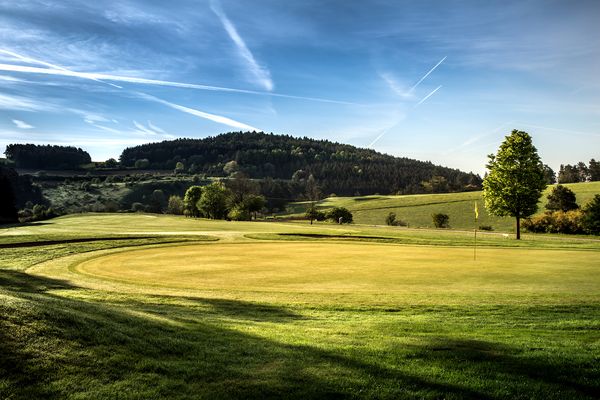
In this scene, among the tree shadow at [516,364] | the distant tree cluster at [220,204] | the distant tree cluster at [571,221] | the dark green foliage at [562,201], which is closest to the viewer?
the tree shadow at [516,364]

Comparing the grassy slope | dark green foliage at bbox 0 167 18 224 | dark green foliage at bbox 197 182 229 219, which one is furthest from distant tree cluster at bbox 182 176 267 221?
dark green foliage at bbox 0 167 18 224

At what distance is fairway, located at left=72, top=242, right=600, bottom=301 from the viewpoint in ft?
60.8

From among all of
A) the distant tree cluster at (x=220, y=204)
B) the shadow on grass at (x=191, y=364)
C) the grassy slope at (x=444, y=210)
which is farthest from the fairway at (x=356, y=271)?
the distant tree cluster at (x=220, y=204)

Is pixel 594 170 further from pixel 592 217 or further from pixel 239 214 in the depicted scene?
pixel 239 214

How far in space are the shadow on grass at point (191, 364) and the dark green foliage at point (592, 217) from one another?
5723 centimetres

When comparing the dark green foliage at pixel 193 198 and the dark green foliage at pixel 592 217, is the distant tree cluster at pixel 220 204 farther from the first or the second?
the dark green foliage at pixel 592 217

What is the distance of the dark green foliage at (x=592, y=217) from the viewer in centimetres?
5721

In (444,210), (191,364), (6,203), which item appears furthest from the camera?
(444,210)

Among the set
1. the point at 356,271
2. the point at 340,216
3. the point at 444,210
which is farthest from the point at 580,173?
the point at 356,271

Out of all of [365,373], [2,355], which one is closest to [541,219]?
[365,373]

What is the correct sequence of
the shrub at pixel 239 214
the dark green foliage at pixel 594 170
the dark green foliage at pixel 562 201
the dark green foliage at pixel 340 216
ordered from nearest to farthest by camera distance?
1. the dark green foliage at pixel 562 201
2. the dark green foliage at pixel 340 216
3. the shrub at pixel 239 214
4. the dark green foliage at pixel 594 170

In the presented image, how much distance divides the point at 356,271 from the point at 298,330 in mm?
11676

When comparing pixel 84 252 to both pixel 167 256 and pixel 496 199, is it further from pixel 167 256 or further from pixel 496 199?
pixel 496 199

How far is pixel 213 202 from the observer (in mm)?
97125
